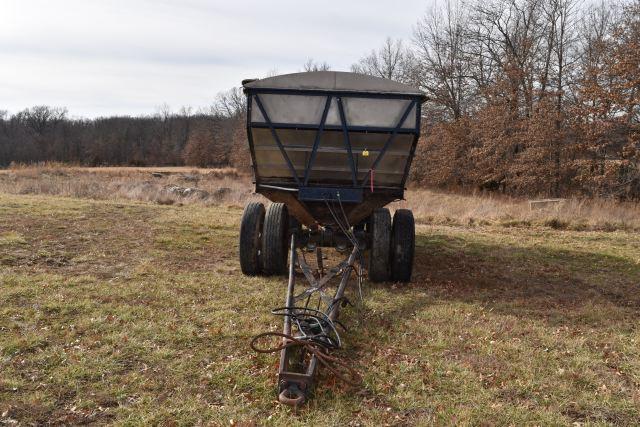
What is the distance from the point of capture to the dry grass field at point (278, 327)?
131 inches

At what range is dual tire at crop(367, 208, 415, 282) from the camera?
671cm

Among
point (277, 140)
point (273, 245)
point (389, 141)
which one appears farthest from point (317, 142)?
point (273, 245)

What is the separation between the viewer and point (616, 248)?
10.1 meters

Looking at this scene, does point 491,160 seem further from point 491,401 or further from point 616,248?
point 491,401

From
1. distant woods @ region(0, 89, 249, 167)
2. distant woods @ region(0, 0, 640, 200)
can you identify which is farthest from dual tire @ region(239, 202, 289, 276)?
distant woods @ region(0, 89, 249, 167)

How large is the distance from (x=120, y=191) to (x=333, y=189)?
15.8 m

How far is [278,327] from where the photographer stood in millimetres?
4910

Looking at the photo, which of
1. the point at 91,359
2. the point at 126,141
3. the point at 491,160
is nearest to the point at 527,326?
the point at 91,359

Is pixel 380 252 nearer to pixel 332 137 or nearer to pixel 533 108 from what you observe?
pixel 332 137

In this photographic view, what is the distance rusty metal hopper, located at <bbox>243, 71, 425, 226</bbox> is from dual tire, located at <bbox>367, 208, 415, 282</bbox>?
426mm

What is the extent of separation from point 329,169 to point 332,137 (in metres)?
0.62

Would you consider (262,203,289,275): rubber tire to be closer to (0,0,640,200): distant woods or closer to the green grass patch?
the green grass patch

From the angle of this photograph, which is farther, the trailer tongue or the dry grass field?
the trailer tongue

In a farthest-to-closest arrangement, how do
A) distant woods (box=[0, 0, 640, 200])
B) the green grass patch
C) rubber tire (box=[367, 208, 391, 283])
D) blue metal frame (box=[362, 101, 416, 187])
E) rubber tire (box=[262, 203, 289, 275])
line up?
distant woods (box=[0, 0, 640, 200]) < rubber tire (box=[262, 203, 289, 275]) < rubber tire (box=[367, 208, 391, 283]) < blue metal frame (box=[362, 101, 416, 187]) < the green grass patch
